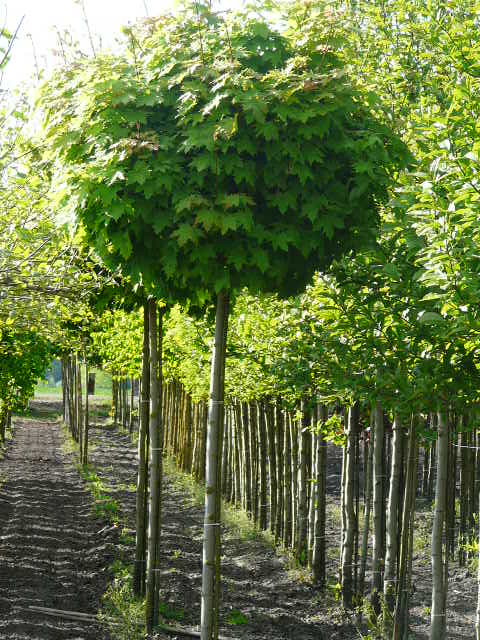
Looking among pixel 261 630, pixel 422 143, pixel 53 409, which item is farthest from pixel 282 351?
pixel 53 409

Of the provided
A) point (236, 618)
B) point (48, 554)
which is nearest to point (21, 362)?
point (48, 554)

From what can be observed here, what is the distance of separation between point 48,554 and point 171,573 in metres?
2.32

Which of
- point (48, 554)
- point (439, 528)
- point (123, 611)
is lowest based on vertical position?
point (48, 554)

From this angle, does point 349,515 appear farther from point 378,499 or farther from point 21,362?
point 21,362

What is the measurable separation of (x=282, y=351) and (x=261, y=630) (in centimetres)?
314

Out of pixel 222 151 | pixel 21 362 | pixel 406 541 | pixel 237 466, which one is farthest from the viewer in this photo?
pixel 237 466

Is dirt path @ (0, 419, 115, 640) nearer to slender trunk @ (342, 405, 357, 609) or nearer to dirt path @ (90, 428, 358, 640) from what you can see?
dirt path @ (90, 428, 358, 640)

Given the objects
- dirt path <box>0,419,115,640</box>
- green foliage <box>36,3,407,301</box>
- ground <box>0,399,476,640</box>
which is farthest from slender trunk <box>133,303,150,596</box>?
green foliage <box>36,3,407,301</box>

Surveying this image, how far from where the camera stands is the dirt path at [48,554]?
28.7 ft

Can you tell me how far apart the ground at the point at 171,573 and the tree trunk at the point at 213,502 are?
240 centimetres

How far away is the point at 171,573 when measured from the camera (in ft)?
37.5

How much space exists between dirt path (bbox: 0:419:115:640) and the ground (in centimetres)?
2

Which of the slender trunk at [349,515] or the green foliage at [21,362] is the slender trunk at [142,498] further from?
the green foliage at [21,362]

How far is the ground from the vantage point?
910cm
